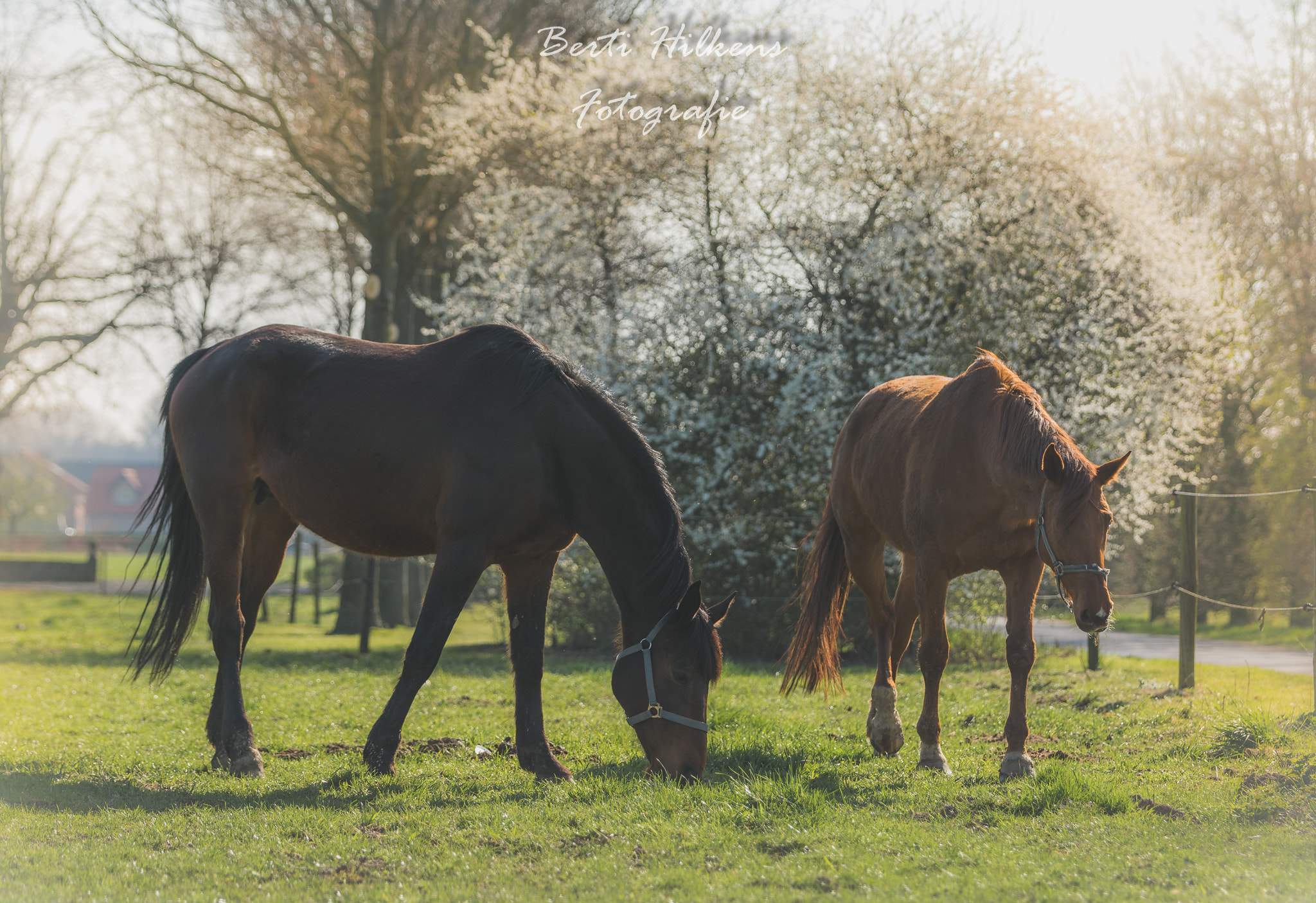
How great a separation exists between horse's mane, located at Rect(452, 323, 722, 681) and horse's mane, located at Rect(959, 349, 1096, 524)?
5.65 ft

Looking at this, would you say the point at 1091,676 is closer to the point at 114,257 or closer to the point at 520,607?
the point at 520,607

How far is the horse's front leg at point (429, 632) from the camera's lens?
5.06m

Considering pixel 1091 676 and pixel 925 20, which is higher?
pixel 925 20

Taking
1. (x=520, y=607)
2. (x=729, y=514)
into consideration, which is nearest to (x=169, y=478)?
(x=520, y=607)

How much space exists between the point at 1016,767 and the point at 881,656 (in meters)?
1.33

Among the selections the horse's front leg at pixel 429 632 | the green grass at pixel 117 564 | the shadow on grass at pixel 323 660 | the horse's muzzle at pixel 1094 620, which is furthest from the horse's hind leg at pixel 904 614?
the green grass at pixel 117 564

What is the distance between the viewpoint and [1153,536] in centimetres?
1823

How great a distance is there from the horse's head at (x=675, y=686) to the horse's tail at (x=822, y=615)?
1.65 metres

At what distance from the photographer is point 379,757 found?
199 inches

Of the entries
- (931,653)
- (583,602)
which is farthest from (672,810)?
(583,602)

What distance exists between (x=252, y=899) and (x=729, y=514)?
8.94 meters

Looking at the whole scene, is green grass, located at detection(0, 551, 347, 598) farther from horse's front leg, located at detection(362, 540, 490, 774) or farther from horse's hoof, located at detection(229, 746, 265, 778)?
horse's front leg, located at detection(362, 540, 490, 774)

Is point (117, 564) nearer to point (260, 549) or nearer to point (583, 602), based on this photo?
point (583, 602)

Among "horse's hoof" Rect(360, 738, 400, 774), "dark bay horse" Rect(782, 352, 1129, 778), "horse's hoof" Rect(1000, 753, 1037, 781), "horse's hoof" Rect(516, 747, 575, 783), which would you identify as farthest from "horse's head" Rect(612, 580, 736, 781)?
"horse's hoof" Rect(1000, 753, 1037, 781)
